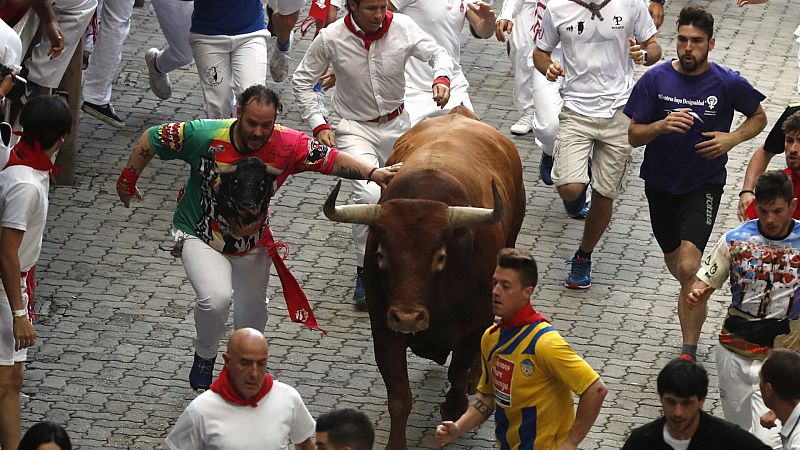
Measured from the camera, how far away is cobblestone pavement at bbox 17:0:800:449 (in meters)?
10.2

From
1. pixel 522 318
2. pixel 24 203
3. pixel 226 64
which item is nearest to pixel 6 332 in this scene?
pixel 24 203

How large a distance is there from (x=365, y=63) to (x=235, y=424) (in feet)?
15.1

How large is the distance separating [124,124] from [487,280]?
6424mm

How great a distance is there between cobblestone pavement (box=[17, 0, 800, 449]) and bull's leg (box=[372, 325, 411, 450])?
35cm

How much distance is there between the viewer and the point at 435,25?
Result: 13297 mm

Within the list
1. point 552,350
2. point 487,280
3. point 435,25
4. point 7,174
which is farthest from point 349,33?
point 552,350

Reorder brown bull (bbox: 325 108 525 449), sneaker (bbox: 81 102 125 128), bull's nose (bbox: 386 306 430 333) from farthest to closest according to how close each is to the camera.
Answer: sneaker (bbox: 81 102 125 128), brown bull (bbox: 325 108 525 449), bull's nose (bbox: 386 306 430 333)

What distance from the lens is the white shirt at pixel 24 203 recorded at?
8.83 m

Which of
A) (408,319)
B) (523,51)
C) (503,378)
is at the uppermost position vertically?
(503,378)

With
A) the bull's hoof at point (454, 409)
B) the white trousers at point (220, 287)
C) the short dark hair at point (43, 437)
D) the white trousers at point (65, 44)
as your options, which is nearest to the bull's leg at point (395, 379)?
the bull's hoof at point (454, 409)

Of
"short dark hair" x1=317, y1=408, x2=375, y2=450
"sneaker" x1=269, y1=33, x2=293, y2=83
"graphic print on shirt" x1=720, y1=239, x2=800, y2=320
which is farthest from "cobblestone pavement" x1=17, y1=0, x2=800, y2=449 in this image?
"short dark hair" x1=317, y1=408, x2=375, y2=450

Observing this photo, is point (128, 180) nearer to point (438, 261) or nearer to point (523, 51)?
point (438, 261)

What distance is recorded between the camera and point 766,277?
29.4 feet

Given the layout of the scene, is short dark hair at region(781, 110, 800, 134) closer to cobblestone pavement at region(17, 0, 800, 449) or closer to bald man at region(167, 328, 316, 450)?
cobblestone pavement at region(17, 0, 800, 449)
